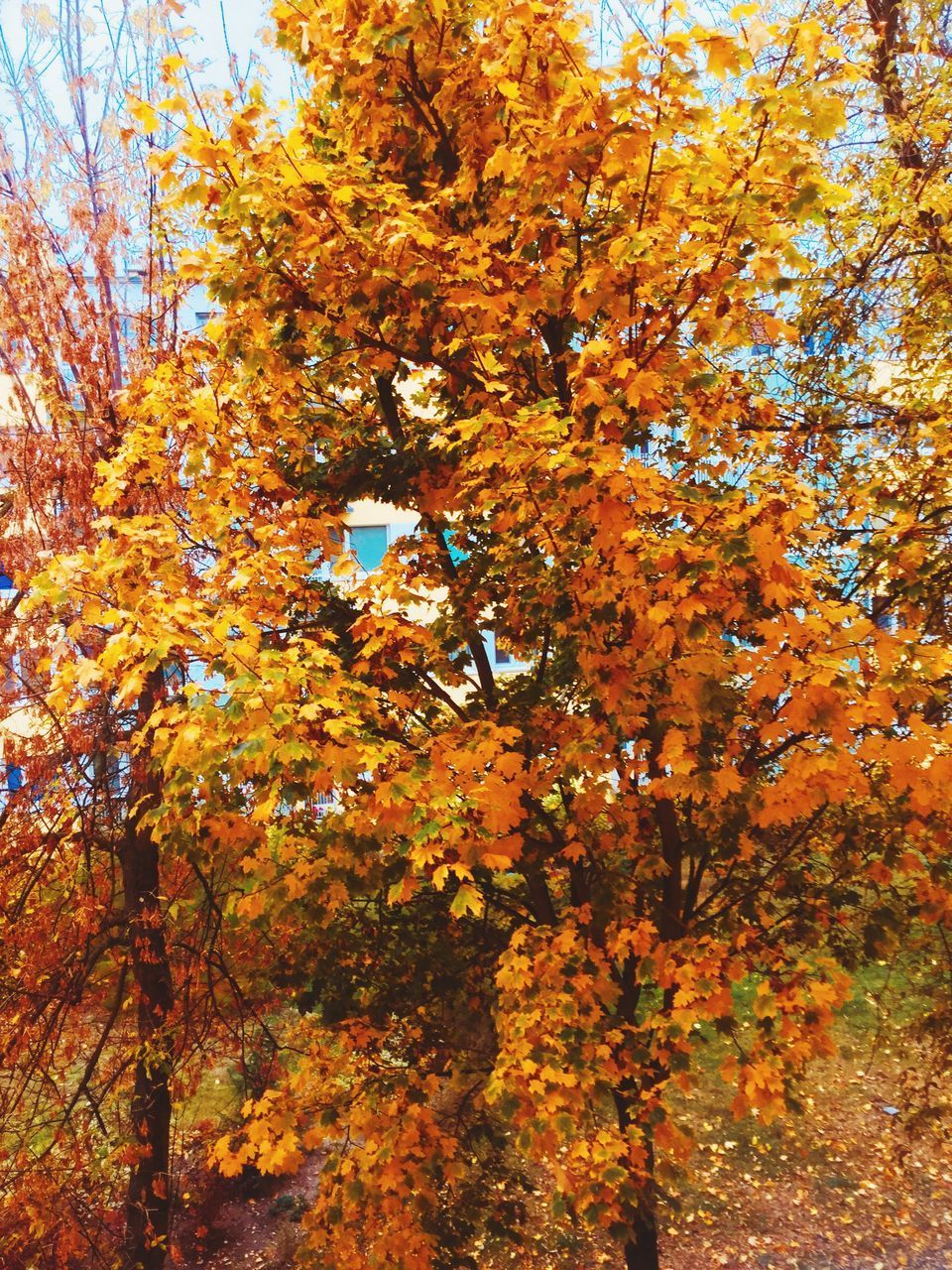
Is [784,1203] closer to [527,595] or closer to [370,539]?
[527,595]

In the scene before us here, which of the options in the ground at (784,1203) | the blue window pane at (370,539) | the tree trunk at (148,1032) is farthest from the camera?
the blue window pane at (370,539)

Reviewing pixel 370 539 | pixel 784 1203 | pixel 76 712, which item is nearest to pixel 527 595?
pixel 76 712

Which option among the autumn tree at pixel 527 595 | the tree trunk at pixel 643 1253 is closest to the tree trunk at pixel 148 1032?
the autumn tree at pixel 527 595

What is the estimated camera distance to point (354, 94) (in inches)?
187

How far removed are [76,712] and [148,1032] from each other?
2610mm

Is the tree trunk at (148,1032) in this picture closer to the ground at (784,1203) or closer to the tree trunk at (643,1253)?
the ground at (784,1203)

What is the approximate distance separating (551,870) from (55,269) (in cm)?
579

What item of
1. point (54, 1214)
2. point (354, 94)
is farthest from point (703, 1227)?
point (354, 94)

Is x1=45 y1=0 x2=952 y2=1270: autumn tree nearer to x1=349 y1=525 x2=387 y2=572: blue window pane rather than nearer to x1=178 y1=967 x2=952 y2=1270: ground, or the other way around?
x1=178 y1=967 x2=952 y2=1270: ground

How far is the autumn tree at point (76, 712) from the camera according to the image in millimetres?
6320

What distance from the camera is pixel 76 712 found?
250 inches

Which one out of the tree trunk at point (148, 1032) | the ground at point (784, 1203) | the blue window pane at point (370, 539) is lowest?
the ground at point (784, 1203)

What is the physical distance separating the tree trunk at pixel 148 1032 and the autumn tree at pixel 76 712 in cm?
2

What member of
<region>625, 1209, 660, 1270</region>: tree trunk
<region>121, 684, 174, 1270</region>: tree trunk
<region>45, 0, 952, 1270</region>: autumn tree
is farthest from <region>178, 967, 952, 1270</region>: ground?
<region>45, 0, 952, 1270</region>: autumn tree
